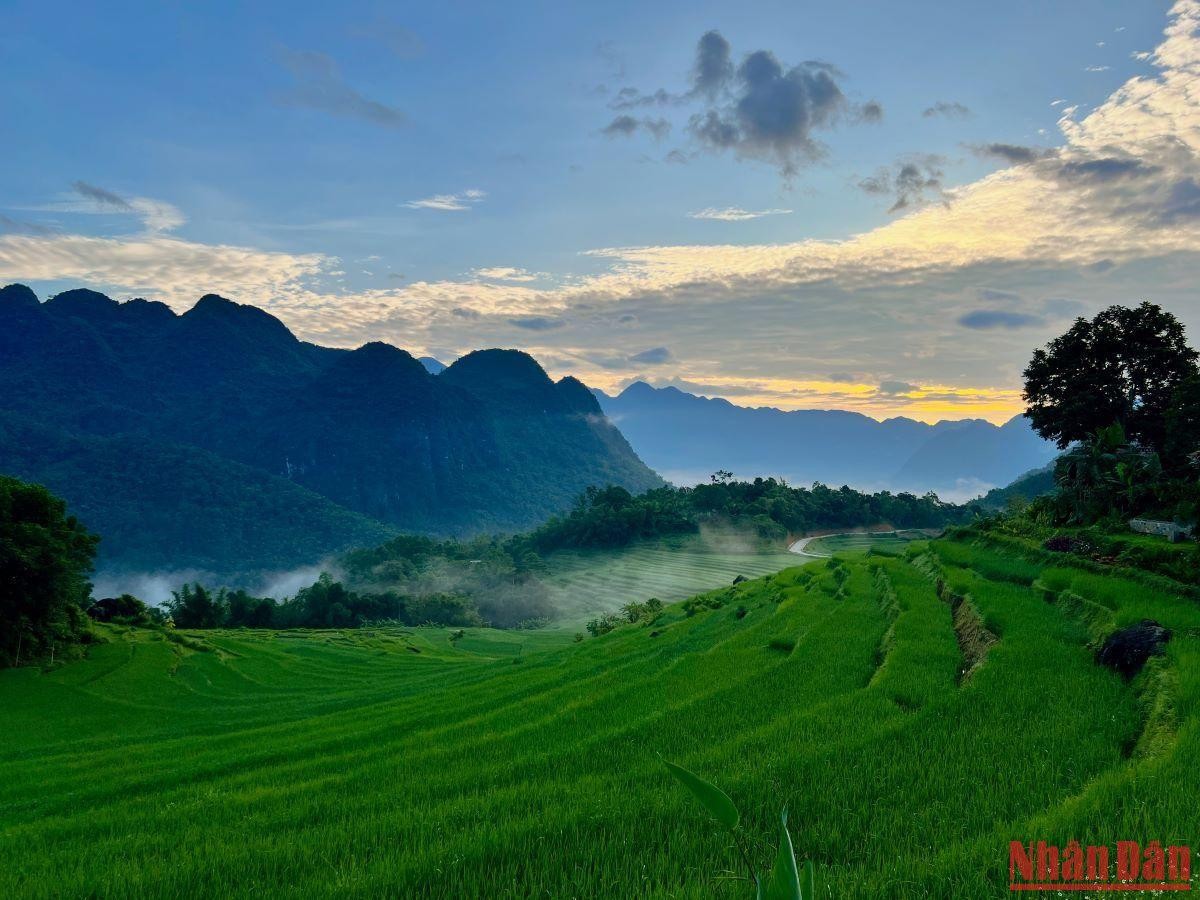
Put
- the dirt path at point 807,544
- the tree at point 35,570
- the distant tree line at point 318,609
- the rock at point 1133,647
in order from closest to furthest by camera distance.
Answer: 1. the rock at point 1133,647
2. the tree at point 35,570
3. the distant tree line at point 318,609
4. the dirt path at point 807,544

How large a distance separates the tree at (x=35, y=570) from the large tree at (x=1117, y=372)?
169 ft

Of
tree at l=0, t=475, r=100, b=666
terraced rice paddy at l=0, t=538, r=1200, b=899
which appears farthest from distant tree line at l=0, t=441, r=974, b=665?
terraced rice paddy at l=0, t=538, r=1200, b=899

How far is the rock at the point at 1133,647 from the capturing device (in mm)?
10250

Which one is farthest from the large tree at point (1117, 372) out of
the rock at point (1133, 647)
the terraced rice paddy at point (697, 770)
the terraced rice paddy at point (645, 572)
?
the terraced rice paddy at point (645, 572)

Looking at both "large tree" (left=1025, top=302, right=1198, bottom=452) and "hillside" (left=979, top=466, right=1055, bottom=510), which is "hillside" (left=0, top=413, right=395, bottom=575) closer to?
"hillside" (left=979, top=466, right=1055, bottom=510)

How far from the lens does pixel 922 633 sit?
1427 cm

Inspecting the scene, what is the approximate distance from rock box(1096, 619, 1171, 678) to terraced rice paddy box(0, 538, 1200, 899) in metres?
0.39

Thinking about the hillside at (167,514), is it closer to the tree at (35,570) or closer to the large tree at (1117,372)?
the tree at (35,570)

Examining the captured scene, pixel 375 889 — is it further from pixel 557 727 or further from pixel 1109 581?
pixel 1109 581

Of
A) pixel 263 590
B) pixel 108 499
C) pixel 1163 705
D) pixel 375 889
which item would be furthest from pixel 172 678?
pixel 108 499

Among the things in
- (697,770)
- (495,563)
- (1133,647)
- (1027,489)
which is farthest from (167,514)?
(1133,647)

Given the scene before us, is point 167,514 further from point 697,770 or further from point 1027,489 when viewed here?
point 697,770

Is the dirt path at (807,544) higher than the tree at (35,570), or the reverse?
the tree at (35,570)

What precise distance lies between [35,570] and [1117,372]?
55.6 metres
